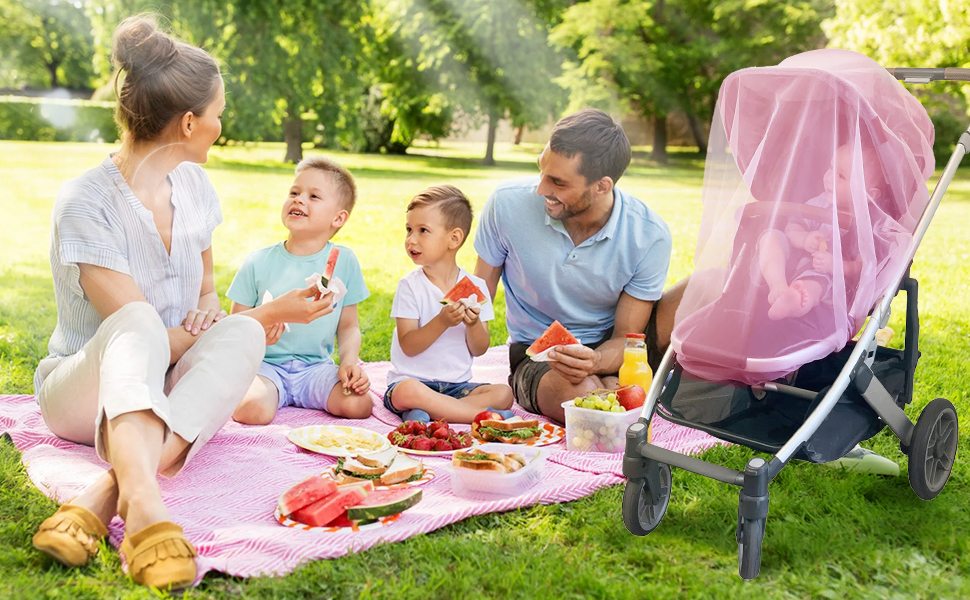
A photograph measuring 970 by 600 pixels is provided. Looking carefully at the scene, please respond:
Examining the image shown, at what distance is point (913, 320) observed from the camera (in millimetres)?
3121

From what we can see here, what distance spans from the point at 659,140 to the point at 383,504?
24864 millimetres

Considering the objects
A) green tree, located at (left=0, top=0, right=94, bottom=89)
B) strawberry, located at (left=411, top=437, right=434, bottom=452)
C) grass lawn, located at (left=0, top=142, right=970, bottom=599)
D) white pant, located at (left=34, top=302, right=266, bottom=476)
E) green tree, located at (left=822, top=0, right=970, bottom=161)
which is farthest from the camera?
green tree, located at (left=0, top=0, right=94, bottom=89)

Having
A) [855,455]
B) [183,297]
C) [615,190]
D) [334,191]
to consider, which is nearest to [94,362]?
[183,297]

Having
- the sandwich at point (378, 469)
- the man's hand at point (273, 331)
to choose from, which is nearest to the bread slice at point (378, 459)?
the sandwich at point (378, 469)

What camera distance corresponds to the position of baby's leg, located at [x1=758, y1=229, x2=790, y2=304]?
9.05ft

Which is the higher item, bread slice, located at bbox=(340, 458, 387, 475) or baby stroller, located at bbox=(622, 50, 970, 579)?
baby stroller, located at bbox=(622, 50, 970, 579)

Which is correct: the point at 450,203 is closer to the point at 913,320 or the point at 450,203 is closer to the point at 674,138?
the point at 913,320

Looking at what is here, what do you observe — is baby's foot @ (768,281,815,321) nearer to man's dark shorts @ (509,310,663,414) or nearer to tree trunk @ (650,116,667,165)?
man's dark shorts @ (509,310,663,414)

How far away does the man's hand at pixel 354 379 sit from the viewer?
3.85 metres

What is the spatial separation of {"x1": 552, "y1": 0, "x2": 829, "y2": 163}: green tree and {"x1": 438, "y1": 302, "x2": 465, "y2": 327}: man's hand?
2118 cm

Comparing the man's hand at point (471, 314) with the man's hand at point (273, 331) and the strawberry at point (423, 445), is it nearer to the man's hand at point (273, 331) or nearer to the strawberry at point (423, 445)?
the strawberry at point (423, 445)

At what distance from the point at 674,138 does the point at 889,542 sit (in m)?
31.4

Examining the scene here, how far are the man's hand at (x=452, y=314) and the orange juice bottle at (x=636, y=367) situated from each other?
701mm

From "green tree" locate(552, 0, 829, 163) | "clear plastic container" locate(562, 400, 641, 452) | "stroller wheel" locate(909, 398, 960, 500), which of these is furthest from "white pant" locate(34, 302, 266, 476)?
"green tree" locate(552, 0, 829, 163)
